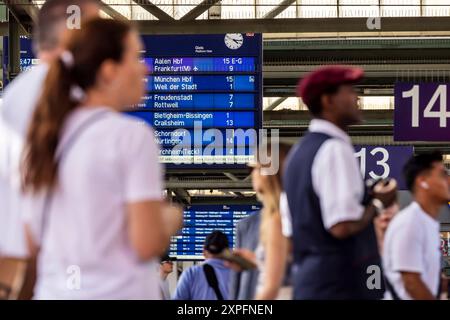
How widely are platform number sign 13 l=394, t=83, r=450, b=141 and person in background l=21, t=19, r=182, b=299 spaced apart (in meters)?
9.25

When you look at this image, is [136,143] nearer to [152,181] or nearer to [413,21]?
[152,181]

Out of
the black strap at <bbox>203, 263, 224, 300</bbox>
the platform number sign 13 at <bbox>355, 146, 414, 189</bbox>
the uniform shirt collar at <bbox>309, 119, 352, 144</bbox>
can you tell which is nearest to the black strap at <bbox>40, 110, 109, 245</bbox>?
the uniform shirt collar at <bbox>309, 119, 352, 144</bbox>

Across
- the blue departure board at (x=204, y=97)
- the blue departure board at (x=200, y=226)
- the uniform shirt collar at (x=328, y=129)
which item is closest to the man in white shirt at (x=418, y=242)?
the uniform shirt collar at (x=328, y=129)

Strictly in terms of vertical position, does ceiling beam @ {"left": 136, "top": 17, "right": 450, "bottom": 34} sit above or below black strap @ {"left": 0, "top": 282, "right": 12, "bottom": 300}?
above

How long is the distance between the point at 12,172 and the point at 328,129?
143 cm

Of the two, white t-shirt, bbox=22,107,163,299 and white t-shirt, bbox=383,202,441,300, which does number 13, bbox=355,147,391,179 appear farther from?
white t-shirt, bbox=22,107,163,299

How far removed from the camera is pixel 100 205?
9.29 feet

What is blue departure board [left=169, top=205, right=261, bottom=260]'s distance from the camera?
23.2 m

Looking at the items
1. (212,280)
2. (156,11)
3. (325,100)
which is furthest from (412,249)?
(156,11)

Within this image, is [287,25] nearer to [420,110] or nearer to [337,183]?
[420,110]

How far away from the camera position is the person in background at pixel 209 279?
758cm

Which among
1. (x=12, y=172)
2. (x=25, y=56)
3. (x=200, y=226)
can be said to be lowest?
(x=200, y=226)

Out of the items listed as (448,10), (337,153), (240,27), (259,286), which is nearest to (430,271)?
(259,286)

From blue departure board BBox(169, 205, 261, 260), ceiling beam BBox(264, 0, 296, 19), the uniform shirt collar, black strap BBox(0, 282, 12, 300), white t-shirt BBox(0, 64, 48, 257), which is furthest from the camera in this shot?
blue departure board BBox(169, 205, 261, 260)
